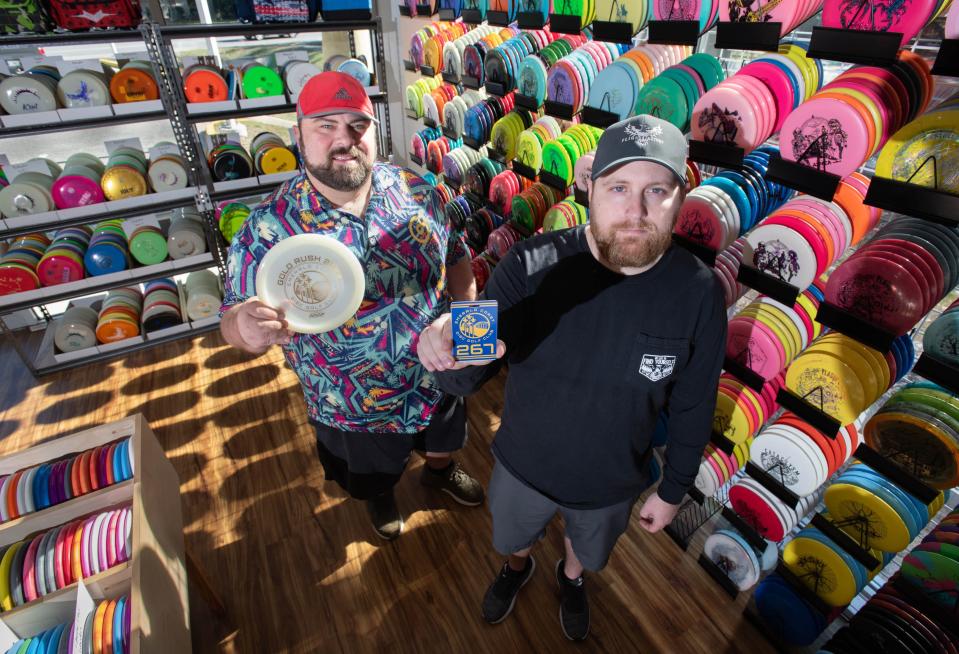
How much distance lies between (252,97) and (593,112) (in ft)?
9.18

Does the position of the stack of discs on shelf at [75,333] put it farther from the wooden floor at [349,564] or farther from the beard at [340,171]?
the beard at [340,171]

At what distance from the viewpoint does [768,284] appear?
1.90 m

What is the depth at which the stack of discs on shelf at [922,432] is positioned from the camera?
158 centimetres

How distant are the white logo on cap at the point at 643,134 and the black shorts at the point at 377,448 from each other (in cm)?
152

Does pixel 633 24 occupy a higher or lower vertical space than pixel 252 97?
higher

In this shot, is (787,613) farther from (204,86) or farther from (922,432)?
(204,86)

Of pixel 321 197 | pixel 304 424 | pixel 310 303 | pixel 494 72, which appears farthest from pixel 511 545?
pixel 494 72

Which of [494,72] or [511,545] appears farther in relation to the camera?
[494,72]

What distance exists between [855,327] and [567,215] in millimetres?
1553

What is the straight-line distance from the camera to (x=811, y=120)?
164 centimetres

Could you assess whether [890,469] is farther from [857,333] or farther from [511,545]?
[511,545]

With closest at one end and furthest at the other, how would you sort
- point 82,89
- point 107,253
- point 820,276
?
point 820,276
point 82,89
point 107,253

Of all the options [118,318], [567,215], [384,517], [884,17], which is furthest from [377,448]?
[118,318]

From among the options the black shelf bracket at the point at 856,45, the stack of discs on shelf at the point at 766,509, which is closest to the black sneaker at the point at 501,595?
the stack of discs on shelf at the point at 766,509
